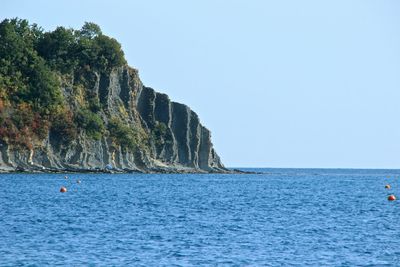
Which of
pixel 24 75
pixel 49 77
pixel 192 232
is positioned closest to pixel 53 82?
pixel 49 77

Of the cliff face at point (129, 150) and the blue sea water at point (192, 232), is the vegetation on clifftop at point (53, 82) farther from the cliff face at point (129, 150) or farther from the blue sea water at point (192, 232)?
the blue sea water at point (192, 232)

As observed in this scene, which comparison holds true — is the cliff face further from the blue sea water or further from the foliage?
the blue sea water

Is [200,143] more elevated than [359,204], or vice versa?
[200,143]

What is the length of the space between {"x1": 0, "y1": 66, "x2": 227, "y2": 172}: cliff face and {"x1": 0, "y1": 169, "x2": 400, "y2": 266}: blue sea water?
60.4 m

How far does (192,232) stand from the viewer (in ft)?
170

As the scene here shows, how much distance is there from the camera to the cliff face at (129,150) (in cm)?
14506

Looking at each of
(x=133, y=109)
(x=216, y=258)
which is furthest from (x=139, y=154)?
(x=216, y=258)

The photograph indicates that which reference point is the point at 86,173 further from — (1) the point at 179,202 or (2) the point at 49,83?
(1) the point at 179,202

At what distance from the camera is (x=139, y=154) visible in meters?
170

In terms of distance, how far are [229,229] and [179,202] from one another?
86.8ft

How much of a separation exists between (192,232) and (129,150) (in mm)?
114591

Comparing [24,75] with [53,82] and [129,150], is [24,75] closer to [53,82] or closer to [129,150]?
[53,82]

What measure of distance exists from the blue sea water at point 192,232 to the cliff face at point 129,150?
198 ft

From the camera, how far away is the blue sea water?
41312mm
